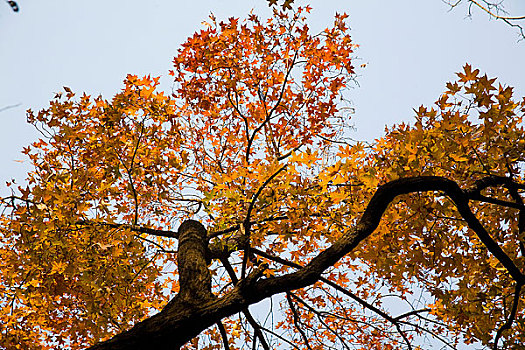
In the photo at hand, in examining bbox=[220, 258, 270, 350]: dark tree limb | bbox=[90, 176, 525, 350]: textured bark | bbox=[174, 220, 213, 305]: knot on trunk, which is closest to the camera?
bbox=[90, 176, 525, 350]: textured bark

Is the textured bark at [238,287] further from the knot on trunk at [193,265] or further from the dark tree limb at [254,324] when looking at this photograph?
the dark tree limb at [254,324]

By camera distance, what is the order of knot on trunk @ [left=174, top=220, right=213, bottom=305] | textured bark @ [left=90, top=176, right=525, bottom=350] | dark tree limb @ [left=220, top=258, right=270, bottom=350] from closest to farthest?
textured bark @ [left=90, top=176, right=525, bottom=350] < knot on trunk @ [left=174, top=220, right=213, bottom=305] < dark tree limb @ [left=220, top=258, right=270, bottom=350]

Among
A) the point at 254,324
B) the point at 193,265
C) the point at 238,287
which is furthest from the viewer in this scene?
the point at 254,324

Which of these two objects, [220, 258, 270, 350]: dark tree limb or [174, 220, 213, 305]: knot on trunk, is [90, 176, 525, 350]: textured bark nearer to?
[174, 220, 213, 305]: knot on trunk

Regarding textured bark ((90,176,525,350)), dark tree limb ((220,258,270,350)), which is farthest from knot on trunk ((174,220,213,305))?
dark tree limb ((220,258,270,350))

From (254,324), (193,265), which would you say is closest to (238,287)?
(193,265)

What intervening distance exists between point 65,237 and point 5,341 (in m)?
1.55

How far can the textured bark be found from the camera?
266 centimetres

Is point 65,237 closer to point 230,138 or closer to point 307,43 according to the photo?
point 230,138

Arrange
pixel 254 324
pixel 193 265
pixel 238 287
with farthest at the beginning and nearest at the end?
pixel 254 324
pixel 193 265
pixel 238 287

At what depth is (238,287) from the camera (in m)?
3.03

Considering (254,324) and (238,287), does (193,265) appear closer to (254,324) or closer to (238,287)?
(238,287)

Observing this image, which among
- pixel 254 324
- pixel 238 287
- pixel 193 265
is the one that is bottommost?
pixel 238 287

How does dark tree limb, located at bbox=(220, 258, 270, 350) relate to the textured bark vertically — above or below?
above
